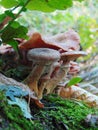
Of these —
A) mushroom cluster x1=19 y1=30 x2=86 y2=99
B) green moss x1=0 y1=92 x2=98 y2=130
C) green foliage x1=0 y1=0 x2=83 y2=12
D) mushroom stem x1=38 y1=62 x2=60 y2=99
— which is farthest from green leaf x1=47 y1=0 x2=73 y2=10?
green moss x1=0 y1=92 x2=98 y2=130

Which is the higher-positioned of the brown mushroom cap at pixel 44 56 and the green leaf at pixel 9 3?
the green leaf at pixel 9 3

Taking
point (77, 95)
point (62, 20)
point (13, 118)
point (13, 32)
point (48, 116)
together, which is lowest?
point (62, 20)

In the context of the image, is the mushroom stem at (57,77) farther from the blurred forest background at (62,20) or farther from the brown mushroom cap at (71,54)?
the blurred forest background at (62,20)

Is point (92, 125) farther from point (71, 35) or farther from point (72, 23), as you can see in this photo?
point (72, 23)

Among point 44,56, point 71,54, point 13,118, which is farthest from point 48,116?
point 71,54

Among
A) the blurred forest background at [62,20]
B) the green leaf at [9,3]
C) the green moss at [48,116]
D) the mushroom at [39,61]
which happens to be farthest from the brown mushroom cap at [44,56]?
the blurred forest background at [62,20]

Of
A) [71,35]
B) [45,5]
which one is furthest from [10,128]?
[71,35]

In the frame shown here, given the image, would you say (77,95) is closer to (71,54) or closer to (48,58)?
(71,54)
